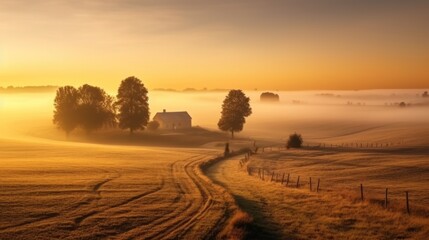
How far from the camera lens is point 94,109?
95.2 m

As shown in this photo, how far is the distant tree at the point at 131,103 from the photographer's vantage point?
3563 inches

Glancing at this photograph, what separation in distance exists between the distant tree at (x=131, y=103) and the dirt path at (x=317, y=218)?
60760mm

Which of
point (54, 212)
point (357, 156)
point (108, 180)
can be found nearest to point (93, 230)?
point (54, 212)

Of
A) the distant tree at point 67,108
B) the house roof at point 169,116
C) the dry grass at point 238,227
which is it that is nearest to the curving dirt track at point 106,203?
the dry grass at point 238,227

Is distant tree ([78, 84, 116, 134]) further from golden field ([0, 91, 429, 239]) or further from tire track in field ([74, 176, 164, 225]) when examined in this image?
tire track in field ([74, 176, 164, 225])

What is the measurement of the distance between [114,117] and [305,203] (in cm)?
7855

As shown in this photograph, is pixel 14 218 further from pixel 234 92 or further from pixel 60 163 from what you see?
pixel 234 92

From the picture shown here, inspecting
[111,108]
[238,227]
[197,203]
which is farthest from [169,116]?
[238,227]

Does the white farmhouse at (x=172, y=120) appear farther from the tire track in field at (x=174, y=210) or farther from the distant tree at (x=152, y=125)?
the tire track in field at (x=174, y=210)

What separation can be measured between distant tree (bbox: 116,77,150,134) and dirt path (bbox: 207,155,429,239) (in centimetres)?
6076

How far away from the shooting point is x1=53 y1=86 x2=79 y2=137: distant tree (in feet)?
310

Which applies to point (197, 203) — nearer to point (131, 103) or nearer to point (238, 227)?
point (238, 227)

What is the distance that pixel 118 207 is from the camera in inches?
989

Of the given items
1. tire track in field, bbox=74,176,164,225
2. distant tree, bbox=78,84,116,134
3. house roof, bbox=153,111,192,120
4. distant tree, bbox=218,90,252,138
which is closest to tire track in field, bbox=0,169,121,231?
tire track in field, bbox=74,176,164,225
